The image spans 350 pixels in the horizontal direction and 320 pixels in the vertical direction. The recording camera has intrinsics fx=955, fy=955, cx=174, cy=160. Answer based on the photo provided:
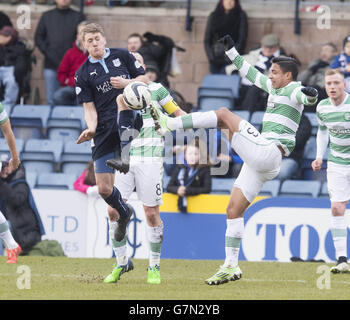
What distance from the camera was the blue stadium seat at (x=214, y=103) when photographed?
1518 cm

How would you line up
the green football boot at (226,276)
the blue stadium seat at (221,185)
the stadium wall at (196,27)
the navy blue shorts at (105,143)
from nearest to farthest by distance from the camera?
the green football boot at (226,276), the navy blue shorts at (105,143), the blue stadium seat at (221,185), the stadium wall at (196,27)

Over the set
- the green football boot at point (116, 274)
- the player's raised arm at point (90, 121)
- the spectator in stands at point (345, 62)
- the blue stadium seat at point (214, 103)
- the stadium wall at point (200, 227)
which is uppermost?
the spectator in stands at point (345, 62)

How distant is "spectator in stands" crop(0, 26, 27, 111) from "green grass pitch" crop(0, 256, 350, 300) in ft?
13.2

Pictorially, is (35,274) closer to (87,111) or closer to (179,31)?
(87,111)

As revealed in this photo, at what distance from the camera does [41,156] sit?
14914 mm

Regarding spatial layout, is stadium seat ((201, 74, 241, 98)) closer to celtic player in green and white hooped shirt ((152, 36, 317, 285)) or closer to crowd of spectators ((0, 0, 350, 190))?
crowd of spectators ((0, 0, 350, 190))

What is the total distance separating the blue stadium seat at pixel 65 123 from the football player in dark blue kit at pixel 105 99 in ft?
19.0

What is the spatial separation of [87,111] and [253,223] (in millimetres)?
4414

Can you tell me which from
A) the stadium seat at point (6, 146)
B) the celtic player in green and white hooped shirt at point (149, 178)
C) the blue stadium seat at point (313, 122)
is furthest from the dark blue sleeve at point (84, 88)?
the blue stadium seat at point (313, 122)

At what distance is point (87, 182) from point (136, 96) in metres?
4.80

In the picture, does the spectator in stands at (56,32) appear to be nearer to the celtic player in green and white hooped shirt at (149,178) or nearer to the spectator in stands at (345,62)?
the spectator in stands at (345,62)
